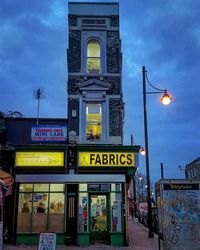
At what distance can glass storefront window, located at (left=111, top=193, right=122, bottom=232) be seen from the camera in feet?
64.8

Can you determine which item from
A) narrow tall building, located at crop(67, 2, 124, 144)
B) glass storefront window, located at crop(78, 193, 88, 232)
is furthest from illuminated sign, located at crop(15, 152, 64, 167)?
glass storefront window, located at crop(78, 193, 88, 232)

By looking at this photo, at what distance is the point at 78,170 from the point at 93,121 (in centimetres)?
312

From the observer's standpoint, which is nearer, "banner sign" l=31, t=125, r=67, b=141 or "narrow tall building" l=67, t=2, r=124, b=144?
"banner sign" l=31, t=125, r=67, b=141

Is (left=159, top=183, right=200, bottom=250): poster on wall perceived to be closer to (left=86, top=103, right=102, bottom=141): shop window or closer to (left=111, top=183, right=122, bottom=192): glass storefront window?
(left=111, top=183, right=122, bottom=192): glass storefront window

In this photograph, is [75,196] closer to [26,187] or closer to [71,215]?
[71,215]

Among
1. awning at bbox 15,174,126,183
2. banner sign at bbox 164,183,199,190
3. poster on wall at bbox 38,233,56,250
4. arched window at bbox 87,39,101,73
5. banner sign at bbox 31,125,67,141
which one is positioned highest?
arched window at bbox 87,39,101,73

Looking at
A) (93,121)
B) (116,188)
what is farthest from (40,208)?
(93,121)

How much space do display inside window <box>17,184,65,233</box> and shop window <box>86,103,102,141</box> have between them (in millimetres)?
3357

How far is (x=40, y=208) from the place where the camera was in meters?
20.0

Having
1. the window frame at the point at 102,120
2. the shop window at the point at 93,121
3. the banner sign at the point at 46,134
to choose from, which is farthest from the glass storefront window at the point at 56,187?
the shop window at the point at 93,121

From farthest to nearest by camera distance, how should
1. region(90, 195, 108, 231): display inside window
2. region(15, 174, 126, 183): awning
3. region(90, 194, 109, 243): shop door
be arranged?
1. region(15, 174, 126, 183): awning
2. region(90, 195, 108, 231): display inside window
3. region(90, 194, 109, 243): shop door

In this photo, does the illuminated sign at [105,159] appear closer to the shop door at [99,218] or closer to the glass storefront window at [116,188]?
the glass storefront window at [116,188]

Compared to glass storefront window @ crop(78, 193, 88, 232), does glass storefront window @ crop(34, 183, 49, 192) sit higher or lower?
higher

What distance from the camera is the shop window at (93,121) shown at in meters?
21.7
